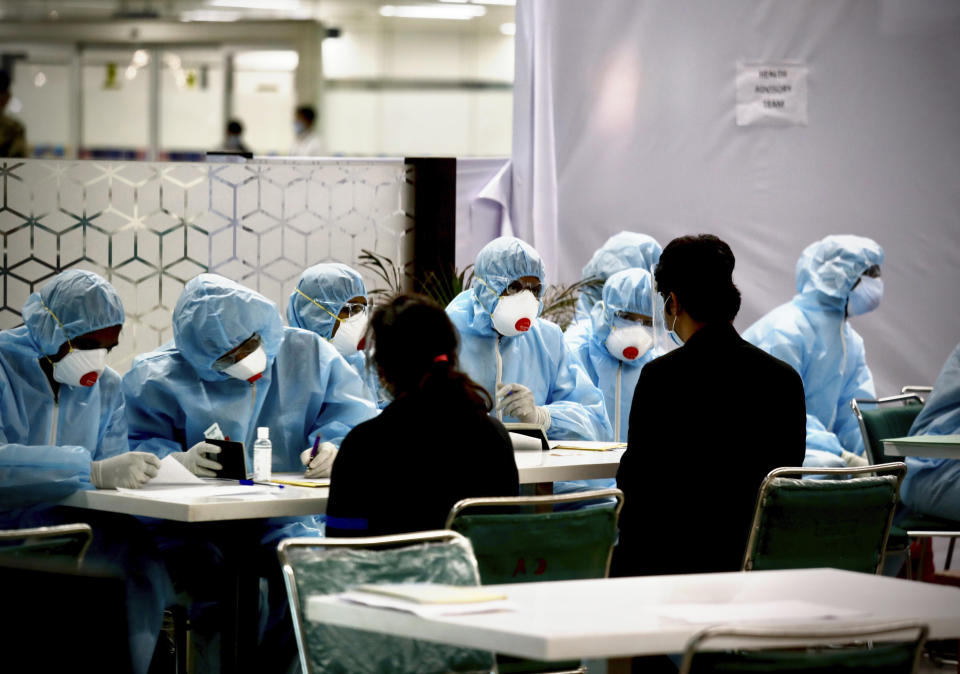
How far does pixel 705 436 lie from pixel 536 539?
0.66m

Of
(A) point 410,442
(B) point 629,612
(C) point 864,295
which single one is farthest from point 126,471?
(C) point 864,295

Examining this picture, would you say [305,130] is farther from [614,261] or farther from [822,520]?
[614,261]

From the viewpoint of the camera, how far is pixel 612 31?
728 centimetres

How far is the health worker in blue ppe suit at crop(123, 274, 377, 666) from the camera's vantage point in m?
3.82

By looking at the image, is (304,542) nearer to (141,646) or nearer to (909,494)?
(141,646)

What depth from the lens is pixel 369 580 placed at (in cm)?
233

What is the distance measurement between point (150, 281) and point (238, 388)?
144 centimetres

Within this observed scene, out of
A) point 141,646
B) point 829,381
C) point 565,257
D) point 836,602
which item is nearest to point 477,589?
point 836,602

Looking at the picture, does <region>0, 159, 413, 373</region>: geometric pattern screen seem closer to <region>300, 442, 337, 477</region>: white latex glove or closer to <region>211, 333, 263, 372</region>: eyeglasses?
<region>211, 333, 263, 372</region>: eyeglasses

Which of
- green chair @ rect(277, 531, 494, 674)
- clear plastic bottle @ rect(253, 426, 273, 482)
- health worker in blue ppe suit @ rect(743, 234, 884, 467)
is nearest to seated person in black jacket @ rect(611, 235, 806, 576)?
green chair @ rect(277, 531, 494, 674)

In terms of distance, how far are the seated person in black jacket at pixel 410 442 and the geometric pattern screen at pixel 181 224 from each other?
2546 mm

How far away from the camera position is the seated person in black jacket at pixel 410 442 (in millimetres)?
2783

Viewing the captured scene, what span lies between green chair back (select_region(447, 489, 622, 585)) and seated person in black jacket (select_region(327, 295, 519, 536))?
12 centimetres

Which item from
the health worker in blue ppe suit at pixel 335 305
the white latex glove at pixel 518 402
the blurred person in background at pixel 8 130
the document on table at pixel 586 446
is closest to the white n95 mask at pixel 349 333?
the health worker in blue ppe suit at pixel 335 305
